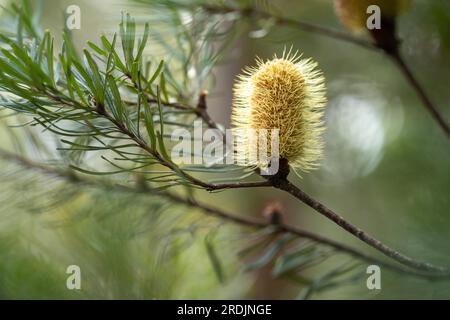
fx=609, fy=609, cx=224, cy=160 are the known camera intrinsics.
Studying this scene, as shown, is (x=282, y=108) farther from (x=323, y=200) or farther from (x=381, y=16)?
(x=323, y=200)

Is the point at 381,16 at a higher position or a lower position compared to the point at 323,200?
higher

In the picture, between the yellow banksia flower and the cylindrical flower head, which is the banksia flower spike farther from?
the cylindrical flower head

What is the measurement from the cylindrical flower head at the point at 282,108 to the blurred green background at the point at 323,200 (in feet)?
0.70

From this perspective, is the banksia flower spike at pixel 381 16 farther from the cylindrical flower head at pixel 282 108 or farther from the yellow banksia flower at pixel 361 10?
the cylindrical flower head at pixel 282 108

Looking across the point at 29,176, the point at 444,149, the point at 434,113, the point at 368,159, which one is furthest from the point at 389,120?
the point at 29,176

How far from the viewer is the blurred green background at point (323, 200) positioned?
62 centimetres

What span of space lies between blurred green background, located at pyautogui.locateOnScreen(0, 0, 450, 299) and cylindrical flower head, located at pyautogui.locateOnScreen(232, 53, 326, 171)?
214 mm

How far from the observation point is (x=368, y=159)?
0.90 meters

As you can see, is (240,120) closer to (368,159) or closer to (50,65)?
(50,65)

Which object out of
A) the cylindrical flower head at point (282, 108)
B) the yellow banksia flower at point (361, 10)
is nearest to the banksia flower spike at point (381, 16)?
the yellow banksia flower at point (361, 10)

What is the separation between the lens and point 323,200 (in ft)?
3.46

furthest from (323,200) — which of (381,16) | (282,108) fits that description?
(282,108)

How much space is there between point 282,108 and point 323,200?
0.71 m
